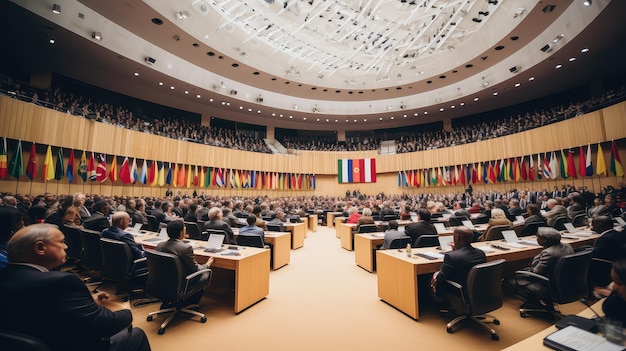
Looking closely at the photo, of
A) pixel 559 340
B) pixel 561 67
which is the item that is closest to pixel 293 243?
pixel 559 340

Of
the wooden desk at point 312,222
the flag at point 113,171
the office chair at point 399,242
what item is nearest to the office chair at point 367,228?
the office chair at point 399,242

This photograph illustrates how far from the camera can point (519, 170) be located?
14.3m

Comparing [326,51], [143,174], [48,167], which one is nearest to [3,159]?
[48,167]

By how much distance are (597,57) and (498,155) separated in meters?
5.80

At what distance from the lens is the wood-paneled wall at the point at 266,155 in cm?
999

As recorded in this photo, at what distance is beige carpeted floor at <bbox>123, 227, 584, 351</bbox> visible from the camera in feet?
9.71

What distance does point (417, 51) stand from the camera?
1559cm

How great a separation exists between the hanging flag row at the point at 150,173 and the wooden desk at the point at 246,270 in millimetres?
9445

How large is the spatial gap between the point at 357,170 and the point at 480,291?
19.5 m

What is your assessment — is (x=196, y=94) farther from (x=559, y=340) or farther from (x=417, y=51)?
(x=559, y=340)

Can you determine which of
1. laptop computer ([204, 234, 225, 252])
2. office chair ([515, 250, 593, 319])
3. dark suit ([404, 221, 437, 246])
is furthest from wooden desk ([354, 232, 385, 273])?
laptop computer ([204, 234, 225, 252])

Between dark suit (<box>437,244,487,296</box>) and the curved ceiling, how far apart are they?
10.3 m

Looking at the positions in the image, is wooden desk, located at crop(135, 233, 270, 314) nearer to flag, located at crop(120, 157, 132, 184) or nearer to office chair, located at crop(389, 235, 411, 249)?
office chair, located at crop(389, 235, 411, 249)

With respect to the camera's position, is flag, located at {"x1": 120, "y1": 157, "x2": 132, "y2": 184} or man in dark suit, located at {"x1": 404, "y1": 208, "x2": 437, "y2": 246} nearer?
man in dark suit, located at {"x1": 404, "y1": 208, "x2": 437, "y2": 246}
